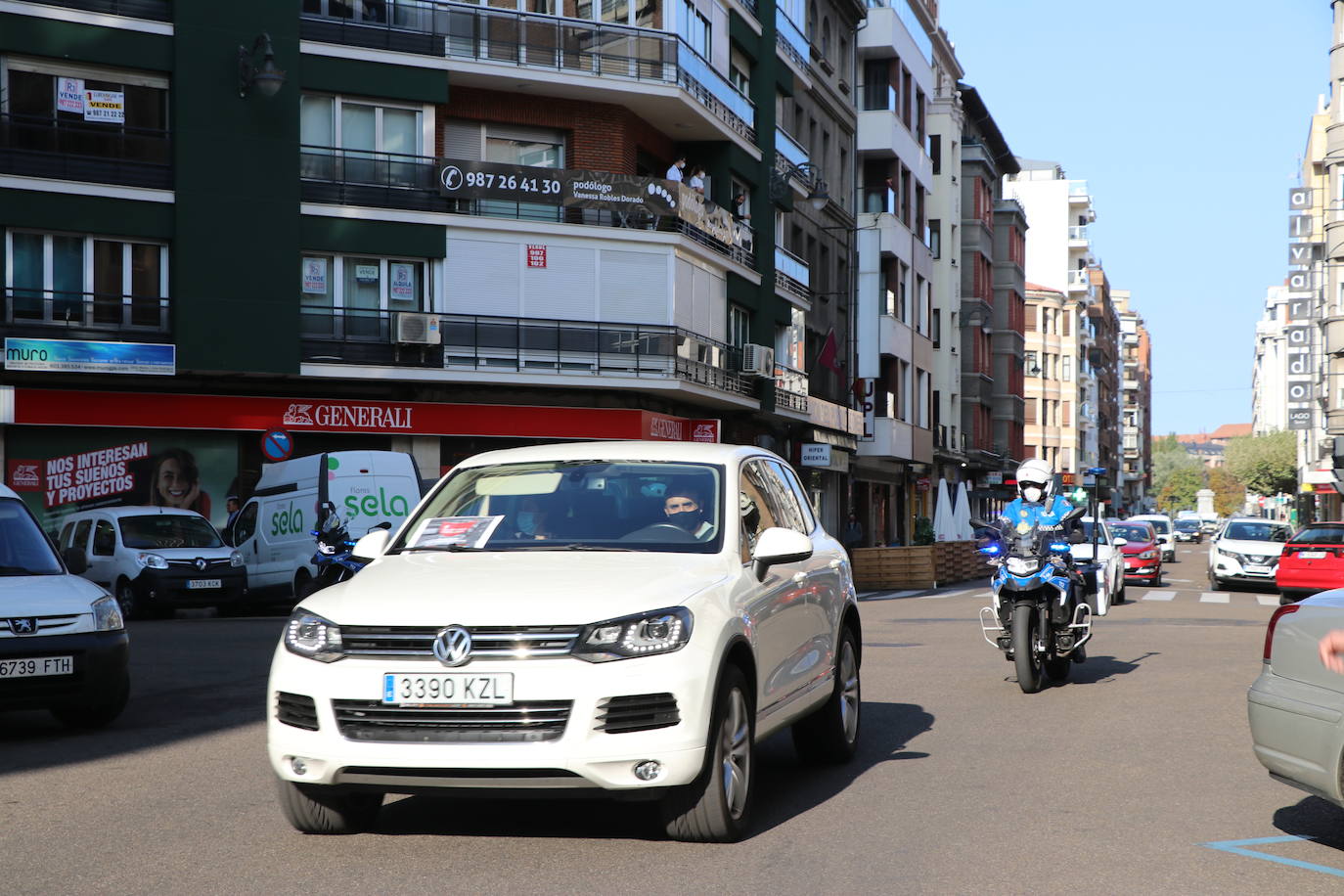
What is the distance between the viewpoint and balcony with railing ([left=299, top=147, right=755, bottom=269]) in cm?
3297

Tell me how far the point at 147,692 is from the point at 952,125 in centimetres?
5968

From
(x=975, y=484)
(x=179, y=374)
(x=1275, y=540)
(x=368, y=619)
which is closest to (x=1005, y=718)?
(x=368, y=619)

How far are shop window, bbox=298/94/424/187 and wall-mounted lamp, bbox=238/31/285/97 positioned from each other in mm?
1270

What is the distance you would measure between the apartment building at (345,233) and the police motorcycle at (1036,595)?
20.7m

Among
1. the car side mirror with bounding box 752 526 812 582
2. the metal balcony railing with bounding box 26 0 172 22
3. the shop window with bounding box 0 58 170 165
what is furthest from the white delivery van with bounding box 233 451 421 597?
the car side mirror with bounding box 752 526 812 582

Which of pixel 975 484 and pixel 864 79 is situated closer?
pixel 864 79

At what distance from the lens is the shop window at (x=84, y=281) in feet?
99.4

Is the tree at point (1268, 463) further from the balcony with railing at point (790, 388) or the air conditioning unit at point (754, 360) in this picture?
the air conditioning unit at point (754, 360)

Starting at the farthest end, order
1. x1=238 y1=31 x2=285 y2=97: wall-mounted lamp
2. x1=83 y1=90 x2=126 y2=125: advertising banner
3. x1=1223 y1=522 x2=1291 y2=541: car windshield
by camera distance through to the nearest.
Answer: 1. x1=1223 y1=522 x2=1291 y2=541: car windshield
2. x1=83 y1=90 x2=126 y2=125: advertising banner
3. x1=238 y1=31 x2=285 y2=97: wall-mounted lamp

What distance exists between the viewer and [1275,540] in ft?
119

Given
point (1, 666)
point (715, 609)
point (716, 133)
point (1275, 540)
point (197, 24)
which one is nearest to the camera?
point (715, 609)

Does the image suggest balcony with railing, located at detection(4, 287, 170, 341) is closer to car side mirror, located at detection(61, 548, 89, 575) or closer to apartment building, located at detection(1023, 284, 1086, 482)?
car side mirror, located at detection(61, 548, 89, 575)

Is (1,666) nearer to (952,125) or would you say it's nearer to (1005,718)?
(1005,718)

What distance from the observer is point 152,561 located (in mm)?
23953
